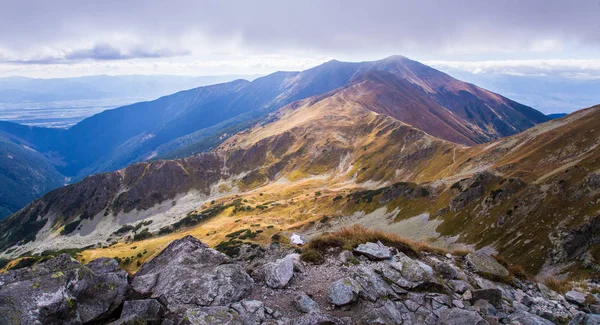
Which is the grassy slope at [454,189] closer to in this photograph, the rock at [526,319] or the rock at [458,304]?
the rock at [526,319]

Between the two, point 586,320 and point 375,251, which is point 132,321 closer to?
point 375,251

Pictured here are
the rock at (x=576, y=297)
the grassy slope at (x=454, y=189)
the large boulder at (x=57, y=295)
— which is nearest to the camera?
the large boulder at (x=57, y=295)

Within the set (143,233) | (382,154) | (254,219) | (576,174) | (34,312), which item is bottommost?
(143,233)

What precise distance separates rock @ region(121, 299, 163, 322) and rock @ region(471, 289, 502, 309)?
13438 mm

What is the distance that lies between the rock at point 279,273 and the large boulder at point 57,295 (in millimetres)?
5976

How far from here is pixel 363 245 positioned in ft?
56.5

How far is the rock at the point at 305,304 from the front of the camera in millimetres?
11906

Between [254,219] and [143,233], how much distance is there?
74434mm

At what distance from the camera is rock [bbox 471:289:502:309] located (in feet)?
44.6

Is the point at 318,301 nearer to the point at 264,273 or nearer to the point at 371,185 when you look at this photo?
the point at 264,273

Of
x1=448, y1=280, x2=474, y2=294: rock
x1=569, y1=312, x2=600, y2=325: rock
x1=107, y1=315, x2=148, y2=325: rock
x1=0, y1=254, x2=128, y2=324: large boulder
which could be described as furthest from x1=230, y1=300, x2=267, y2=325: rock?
x1=569, y1=312, x2=600, y2=325: rock

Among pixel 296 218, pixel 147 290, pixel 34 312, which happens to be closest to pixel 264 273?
pixel 147 290

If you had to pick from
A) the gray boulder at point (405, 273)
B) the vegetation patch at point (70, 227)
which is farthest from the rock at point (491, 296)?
the vegetation patch at point (70, 227)

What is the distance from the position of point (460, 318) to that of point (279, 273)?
761 centimetres
